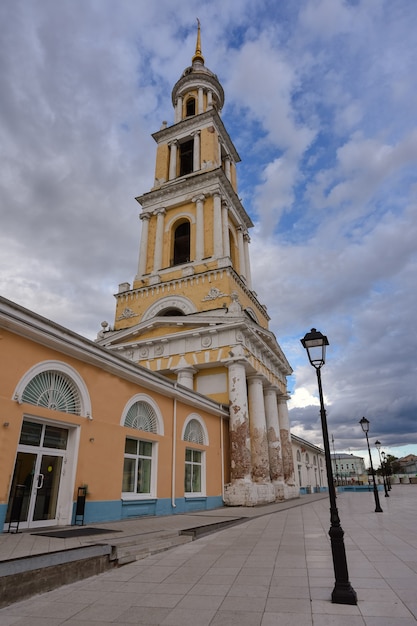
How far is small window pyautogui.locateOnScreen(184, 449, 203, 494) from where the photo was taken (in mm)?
15602

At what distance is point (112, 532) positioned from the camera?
27.4 ft

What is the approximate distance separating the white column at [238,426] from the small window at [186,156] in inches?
A: 843

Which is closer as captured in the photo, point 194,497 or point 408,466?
point 194,497

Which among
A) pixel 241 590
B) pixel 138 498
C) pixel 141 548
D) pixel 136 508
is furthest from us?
pixel 138 498

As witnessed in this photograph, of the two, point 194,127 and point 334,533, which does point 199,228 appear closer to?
point 194,127

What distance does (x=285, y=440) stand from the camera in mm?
26547

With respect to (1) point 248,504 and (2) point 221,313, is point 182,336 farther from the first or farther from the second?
(1) point 248,504

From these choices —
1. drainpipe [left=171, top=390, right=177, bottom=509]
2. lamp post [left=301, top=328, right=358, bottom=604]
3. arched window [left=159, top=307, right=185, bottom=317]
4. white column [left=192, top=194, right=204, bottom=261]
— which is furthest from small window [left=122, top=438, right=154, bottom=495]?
white column [left=192, top=194, right=204, bottom=261]

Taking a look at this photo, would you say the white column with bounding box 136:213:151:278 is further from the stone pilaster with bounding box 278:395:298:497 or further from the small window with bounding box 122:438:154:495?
the small window with bounding box 122:438:154:495

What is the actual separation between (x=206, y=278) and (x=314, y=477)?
3013cm

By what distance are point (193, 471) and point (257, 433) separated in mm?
5480

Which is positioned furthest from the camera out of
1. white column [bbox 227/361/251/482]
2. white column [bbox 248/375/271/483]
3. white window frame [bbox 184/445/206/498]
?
white column [bbox 248/375/271/483]

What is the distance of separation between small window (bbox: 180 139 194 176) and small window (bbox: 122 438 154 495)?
2747 cm

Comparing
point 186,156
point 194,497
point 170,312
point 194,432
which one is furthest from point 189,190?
point 194,497
